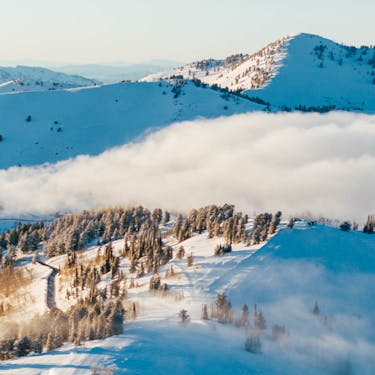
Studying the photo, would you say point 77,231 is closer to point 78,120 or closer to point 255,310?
point 255,310

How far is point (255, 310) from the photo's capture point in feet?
153

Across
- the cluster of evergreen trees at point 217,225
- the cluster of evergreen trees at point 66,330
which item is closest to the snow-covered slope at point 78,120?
the cluster of evergreen trees at point 217,225

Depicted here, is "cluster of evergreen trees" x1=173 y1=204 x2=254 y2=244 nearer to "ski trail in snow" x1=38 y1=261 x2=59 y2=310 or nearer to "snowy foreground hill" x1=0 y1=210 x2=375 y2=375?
"snowy foreground hill" x1=0 y1=210 x2=375 y2=375

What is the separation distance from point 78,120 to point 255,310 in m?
152

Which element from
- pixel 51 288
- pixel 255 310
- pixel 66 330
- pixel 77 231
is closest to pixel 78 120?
pixel 77 231

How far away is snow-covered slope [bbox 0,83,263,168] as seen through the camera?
167375 mm

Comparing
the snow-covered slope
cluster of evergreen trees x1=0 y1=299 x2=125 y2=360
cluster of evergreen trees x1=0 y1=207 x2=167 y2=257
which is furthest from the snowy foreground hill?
the snow-covered slope

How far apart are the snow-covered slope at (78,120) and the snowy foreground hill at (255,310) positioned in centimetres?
10650

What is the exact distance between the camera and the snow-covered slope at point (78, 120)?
167 metres

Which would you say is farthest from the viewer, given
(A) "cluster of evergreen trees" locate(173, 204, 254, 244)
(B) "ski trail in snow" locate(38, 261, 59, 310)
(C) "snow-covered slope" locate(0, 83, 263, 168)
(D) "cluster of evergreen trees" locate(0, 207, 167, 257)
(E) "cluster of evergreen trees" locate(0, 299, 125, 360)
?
(C) "snow-covered slope" locate(0, 83, 263, 168)

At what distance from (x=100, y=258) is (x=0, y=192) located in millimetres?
81768

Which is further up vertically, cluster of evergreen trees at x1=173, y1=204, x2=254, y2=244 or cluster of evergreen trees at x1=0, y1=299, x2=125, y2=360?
cluster of evergreen trees at x1=173, y1=204, x2=254, y2=244

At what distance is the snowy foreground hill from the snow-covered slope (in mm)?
106498

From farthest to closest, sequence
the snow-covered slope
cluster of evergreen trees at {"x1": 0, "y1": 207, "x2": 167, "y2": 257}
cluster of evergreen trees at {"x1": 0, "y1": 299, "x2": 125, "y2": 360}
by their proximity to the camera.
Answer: the snow-covered slope
cluster of evergreen trees at {"x1": 0, "y1": 207, "x2": 167, "y2": 257}
cluster of evergreen trees at {"x1": 0, "y1": 299, "x2": 125, "y2": 360}
